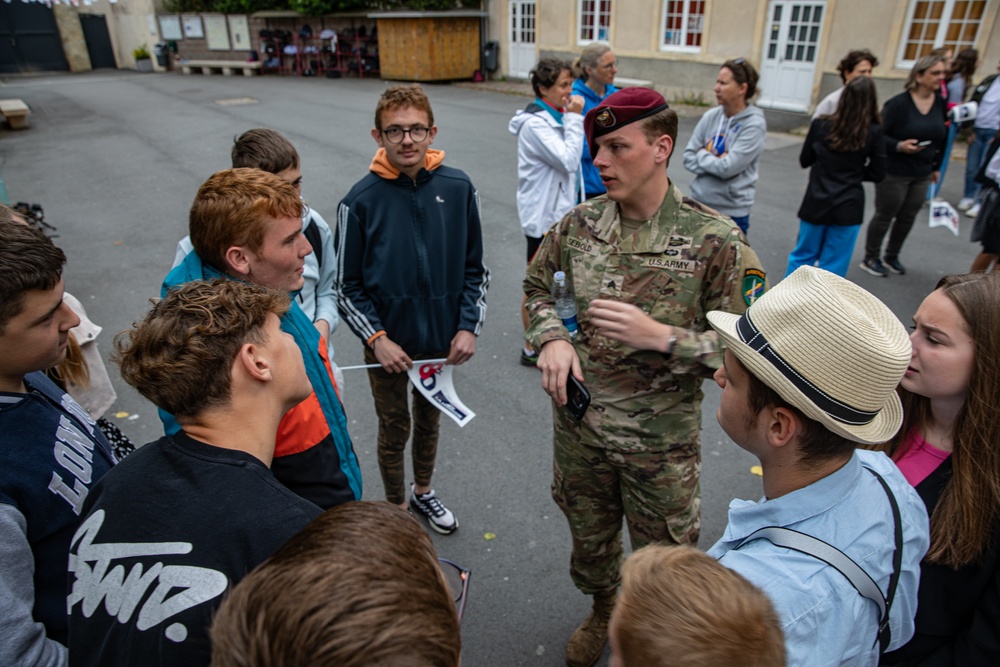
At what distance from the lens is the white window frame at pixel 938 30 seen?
1177cm

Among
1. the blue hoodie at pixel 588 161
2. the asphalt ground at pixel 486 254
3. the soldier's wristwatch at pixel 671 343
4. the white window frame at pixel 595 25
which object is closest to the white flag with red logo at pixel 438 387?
the asphalt ground at pixel 486 254

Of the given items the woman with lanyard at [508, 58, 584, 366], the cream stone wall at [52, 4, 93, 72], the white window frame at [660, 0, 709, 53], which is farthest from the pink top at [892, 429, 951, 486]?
the cream stone wall at [52, 4, 93, 72]

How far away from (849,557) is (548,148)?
12.5ft

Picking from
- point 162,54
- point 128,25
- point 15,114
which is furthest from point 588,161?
point 128,25

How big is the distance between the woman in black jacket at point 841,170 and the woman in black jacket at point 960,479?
4.11m

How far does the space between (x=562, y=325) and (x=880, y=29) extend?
47.3ft

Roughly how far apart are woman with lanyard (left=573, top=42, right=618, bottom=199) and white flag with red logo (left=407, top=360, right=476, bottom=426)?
109 inches

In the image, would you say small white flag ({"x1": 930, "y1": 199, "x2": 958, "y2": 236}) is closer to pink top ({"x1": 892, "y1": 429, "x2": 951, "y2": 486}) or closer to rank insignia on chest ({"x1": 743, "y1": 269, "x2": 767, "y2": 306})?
rank insignia on chest ({"x1": 743, "y1": 269, "x2": 767, "y2": 306})

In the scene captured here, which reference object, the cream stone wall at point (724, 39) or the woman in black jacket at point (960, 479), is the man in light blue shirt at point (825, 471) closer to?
the woman in black jacket at point (960, 479)

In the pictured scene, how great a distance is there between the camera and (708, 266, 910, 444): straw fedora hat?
1339mm

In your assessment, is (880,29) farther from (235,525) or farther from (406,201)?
(235,525)

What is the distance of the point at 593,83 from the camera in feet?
18.1

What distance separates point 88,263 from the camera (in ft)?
22.7

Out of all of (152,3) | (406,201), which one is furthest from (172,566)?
(152,3)
